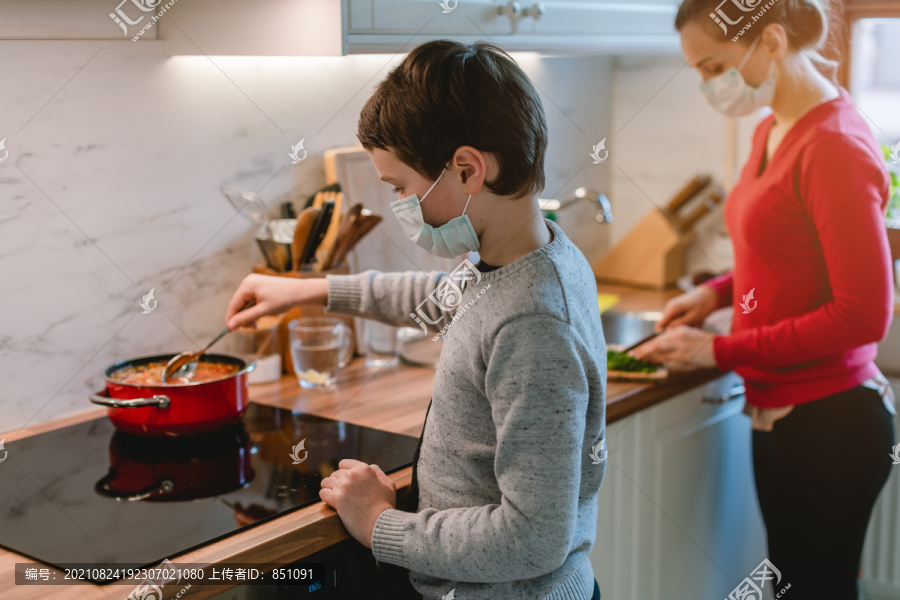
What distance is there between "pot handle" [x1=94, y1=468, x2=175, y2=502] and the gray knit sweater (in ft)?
1.11

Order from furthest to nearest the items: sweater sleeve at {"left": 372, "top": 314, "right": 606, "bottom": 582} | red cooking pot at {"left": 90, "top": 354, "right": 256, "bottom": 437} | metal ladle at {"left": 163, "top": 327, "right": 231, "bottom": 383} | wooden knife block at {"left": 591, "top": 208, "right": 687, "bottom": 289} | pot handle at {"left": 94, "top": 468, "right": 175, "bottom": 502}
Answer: wooden knife block at {"left": 591, "top": 208, "right": 687, "bottom": 289}
metal ladle at {"left": 163, "top": 327, "right": 231, "bottom": 383}
red cooking pot at {"left": 90, "top": 354, "right": 256, "bottom": 437}
pot handle at {"left": 94, "top": 468, "right": 175, "bottom": 502}
sweater sleeve at {"left": 372, "top": 314, "right": 606, "bottom": 582}

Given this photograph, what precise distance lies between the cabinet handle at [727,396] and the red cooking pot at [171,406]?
108 cm

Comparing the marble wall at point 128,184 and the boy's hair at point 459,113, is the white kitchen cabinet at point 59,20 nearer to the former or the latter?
the marble wall at point 128,184

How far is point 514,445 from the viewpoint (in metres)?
0.88

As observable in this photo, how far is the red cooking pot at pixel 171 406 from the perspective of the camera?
4.14ft

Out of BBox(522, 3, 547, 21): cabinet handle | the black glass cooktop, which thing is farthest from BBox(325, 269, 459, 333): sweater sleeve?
BBox(522, 3, 547, 21): cabinet handle

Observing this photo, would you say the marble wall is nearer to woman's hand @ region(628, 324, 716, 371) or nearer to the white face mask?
the white face mask

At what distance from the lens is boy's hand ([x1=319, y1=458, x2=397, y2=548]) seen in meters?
1.05

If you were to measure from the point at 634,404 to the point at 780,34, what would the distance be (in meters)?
0.75

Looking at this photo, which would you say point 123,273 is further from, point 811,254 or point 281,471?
point 811,254

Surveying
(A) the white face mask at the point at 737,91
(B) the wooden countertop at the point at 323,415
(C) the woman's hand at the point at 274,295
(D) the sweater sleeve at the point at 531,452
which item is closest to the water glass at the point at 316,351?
(B) the wooden countertop at the point at 323,415

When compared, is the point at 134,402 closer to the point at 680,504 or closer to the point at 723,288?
the point at 680,504

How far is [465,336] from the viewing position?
958mm

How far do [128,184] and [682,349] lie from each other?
1116 millimetres
